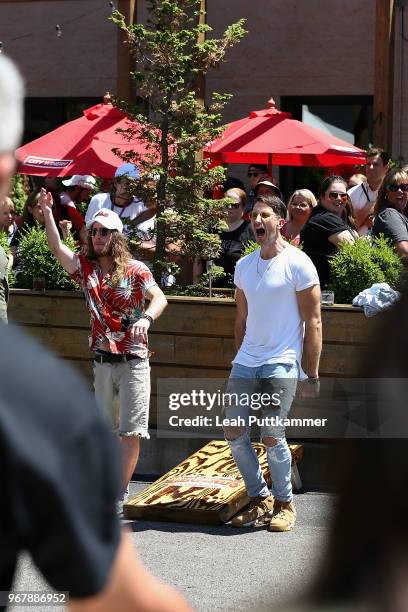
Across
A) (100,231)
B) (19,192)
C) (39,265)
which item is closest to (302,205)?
(39,265)

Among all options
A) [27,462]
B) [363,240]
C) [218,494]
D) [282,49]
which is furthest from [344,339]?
[282,49]

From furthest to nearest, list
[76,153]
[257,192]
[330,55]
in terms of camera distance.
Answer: [330,55] < [76,153] < [257,192]

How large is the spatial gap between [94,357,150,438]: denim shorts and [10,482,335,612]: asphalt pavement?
2.01 ft

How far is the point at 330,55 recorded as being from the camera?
16.2 metres

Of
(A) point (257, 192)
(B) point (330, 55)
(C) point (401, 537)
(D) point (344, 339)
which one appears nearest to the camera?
(C) point (401, 537)

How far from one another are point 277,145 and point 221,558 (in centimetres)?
603

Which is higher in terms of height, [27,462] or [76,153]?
[27,462]

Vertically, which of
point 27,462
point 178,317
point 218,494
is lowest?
point 218,494

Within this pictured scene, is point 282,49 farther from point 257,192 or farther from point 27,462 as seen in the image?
point 27,462

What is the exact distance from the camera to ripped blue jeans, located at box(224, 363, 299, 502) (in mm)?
7523

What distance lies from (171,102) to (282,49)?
21.8 ft

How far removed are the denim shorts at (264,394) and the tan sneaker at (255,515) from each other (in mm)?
465

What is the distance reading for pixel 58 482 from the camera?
1396mm

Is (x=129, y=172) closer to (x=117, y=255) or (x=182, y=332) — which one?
(x=182, y=332)
